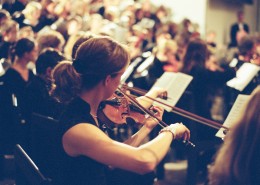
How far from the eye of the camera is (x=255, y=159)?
148 centimetres

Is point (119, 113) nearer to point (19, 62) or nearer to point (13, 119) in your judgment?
point (13, 119)

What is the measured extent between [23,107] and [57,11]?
13.6ft

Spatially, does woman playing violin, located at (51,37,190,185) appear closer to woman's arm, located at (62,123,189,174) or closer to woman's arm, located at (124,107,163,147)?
woman's arm, located at (62,123,189,174)

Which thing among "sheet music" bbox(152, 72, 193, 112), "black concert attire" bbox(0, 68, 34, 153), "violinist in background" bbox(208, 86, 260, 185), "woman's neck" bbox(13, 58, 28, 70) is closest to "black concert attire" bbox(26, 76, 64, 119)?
"black concert attire" bbox(0, 68, 34, 153)

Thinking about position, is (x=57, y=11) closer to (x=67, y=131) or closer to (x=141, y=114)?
(x=141, y=114)

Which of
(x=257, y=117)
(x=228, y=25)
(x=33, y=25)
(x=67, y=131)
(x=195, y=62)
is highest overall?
(x=257, y=117)

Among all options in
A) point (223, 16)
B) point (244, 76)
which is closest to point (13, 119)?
point (244, 76)

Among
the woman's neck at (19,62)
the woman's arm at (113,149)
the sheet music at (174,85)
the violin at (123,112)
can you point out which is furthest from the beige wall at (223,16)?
the woman's arm at (113,149)

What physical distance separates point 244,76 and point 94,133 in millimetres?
2515

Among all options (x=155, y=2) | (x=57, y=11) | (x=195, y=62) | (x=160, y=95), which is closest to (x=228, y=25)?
(x=155, y=2)

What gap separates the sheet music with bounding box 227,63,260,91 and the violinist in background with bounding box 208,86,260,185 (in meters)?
2.57

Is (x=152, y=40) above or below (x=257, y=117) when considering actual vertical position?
below

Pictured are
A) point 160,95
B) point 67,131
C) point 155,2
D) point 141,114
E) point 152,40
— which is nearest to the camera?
point 67,131

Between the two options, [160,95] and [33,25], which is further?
[33,25]
